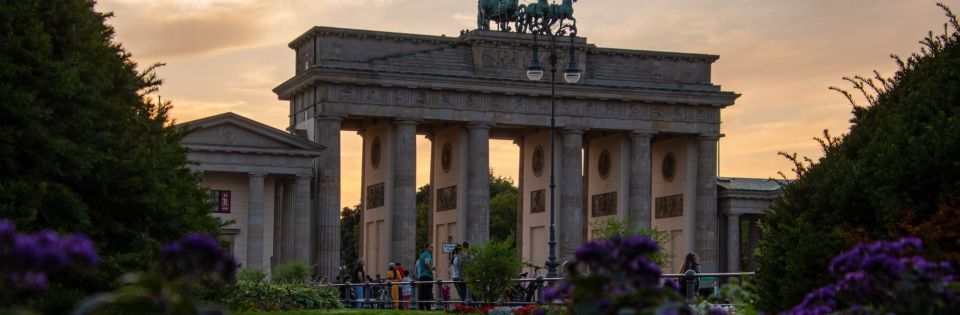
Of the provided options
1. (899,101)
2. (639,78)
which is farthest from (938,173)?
(639,78)

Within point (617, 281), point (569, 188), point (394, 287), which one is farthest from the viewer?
point (569, 188)

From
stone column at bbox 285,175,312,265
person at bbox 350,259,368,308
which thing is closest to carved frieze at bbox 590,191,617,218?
stone column at bbox 285,175,312,265

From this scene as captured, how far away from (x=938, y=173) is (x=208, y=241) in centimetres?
1209

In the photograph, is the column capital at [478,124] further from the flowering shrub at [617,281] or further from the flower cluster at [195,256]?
the flower cluster at [195,256]

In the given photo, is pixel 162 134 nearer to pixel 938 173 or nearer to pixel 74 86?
pixel 74 86

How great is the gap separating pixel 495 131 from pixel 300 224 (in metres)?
17.9

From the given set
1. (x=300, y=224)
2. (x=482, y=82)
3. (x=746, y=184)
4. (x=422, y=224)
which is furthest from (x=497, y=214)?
(x=300, y=224)

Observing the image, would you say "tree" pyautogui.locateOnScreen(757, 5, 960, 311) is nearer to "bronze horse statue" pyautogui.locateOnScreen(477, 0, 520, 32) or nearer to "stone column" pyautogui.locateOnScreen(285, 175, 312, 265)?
"stone column" pyautogui.locateOnScreen(285, 175, 312, 265)

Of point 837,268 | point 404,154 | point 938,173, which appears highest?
point 404,154

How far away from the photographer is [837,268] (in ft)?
32.0

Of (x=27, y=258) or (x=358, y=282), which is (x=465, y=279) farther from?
(x=27, y=258)

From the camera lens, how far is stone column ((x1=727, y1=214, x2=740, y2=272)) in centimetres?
9362

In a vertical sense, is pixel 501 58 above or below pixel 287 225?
above

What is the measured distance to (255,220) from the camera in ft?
245
